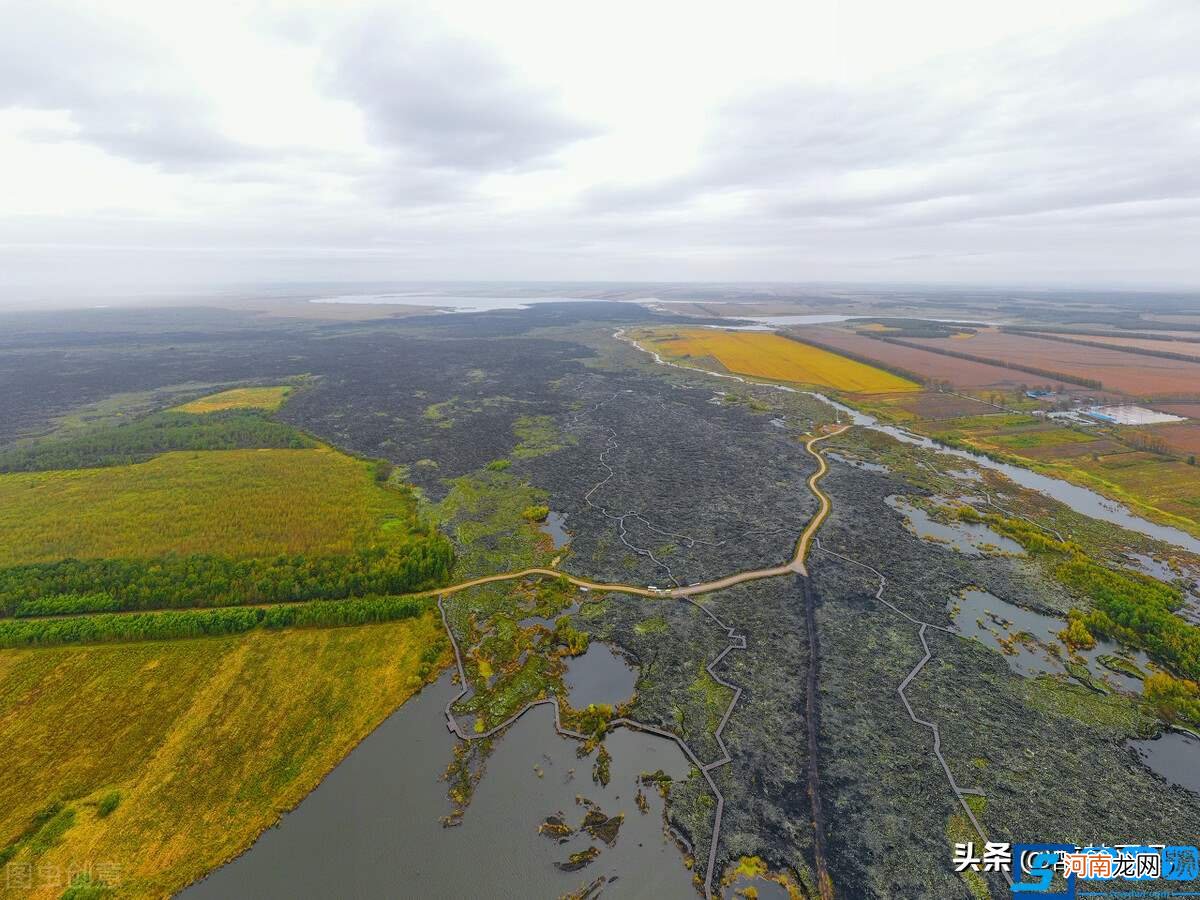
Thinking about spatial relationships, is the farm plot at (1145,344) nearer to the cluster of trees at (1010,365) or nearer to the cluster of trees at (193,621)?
the cluster of trees at (1010,365)

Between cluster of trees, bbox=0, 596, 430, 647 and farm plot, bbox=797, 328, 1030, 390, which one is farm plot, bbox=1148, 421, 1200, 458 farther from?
cluster of trees, bbox=0, 596, 430, 647

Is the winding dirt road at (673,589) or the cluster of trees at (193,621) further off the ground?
the cluster of trees at (193,621)

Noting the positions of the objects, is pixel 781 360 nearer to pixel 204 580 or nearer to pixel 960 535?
pixel 960 535

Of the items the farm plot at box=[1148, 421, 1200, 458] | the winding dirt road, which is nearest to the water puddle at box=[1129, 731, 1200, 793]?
the winding dirt road

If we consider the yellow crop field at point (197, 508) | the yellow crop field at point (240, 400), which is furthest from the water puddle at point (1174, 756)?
the yellow crop field at point (240, 400)

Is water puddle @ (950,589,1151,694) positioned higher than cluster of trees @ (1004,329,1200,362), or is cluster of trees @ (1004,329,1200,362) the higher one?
cluster of trees @ (1004,329,1200,362)

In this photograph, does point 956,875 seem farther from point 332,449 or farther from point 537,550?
point 332,449

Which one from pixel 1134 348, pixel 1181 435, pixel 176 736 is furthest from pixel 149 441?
pixel 1134 348
